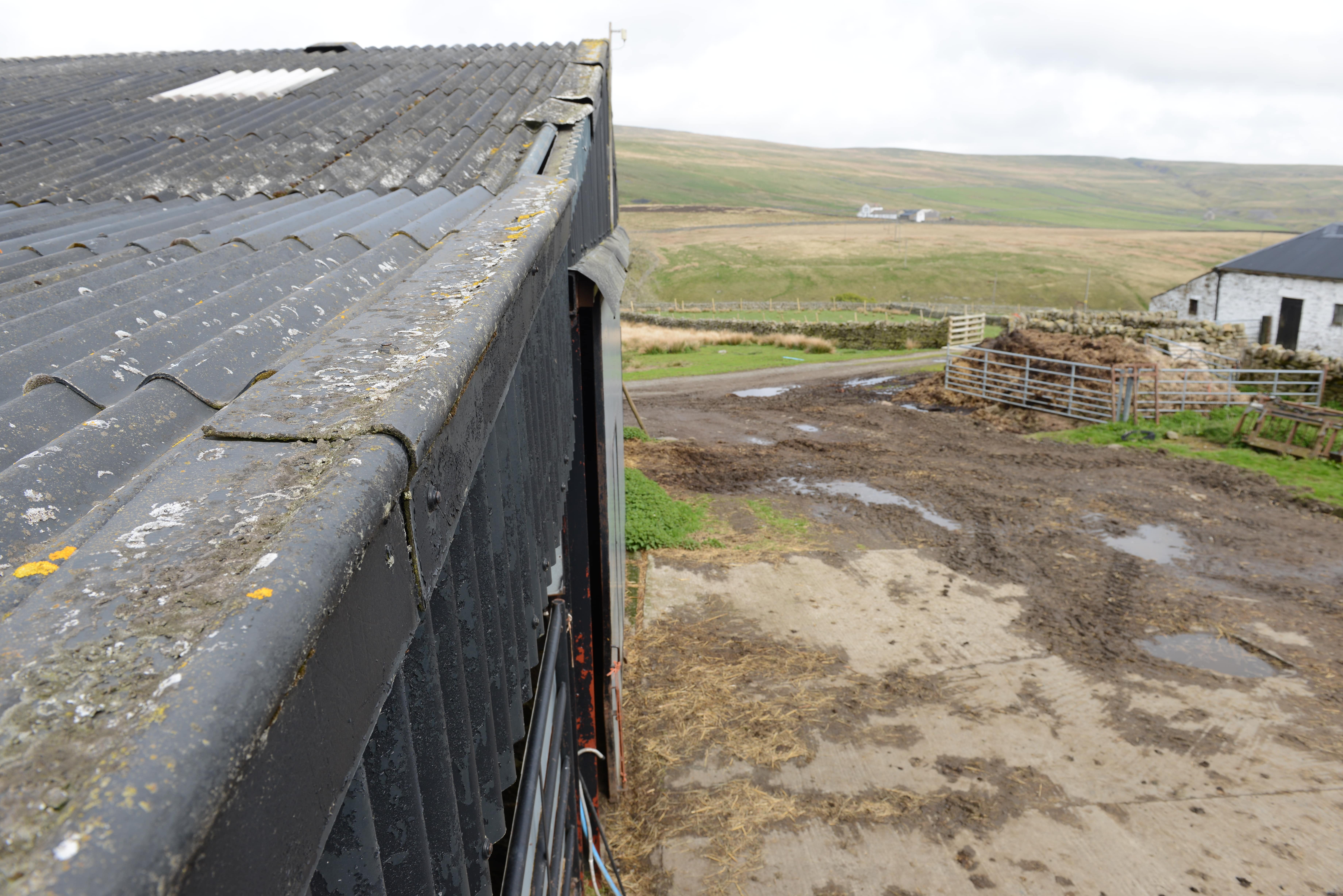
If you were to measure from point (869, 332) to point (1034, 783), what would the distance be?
3124 centimetres

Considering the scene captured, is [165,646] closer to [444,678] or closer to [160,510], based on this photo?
[160,510]

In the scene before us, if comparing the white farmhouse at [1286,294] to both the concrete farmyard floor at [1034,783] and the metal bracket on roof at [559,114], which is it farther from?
the metal bracket on roof at [559,114]

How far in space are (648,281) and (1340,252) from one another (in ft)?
A: 157

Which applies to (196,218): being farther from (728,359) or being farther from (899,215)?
(899,215)

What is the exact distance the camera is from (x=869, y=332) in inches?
1422

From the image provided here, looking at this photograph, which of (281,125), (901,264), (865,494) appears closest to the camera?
(281,125)

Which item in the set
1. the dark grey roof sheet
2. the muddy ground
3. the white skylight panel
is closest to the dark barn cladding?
the dark grey roof sheet

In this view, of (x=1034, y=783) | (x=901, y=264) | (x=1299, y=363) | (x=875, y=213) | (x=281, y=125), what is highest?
(x=875, y=213)

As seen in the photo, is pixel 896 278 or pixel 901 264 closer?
pixel 896 278

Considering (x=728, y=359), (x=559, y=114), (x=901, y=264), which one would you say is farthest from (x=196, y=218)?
(x=901, y=264)

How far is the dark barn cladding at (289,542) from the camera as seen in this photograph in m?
0.53

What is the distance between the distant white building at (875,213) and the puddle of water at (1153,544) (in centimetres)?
11552

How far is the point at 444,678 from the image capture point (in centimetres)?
146

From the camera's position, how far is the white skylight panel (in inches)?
293
